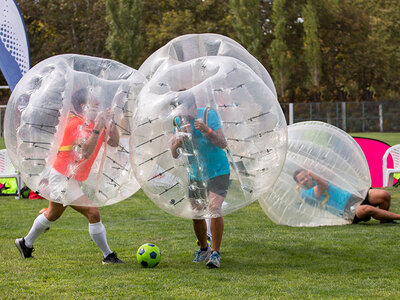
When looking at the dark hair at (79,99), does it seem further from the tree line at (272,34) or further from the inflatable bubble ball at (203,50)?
the tree line at (272,34)

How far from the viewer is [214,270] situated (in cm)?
573

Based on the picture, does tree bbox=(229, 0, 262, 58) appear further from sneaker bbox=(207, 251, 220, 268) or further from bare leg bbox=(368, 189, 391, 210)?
sneaker bbox=(207, 251, 220, 268)

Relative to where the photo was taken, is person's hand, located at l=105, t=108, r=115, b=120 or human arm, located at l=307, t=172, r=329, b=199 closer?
person's hand, located at l=105, t=108, r=115, b=120

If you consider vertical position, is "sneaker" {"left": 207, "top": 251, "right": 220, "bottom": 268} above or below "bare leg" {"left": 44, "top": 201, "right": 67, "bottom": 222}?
below

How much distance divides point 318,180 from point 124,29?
3028 centimetres

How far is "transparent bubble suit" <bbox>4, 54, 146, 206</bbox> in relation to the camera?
5648 mm

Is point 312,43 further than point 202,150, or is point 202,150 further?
point 312,43

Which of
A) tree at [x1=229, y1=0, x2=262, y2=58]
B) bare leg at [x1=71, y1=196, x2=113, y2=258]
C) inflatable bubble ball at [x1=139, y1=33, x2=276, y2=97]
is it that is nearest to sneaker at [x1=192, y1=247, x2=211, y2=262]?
bare leg at [x1=71, y1=196, x2=113, y2=258]

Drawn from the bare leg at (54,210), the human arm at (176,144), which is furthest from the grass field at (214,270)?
the human arm at (176,144)

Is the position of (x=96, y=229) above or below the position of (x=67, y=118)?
below

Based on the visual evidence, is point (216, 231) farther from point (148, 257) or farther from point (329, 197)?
point (329, 197)

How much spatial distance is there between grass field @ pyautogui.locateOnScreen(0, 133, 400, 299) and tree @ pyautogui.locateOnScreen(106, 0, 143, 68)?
28.1m

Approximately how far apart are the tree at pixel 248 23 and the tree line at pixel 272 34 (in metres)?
0.06

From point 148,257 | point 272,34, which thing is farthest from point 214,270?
point 272,34
